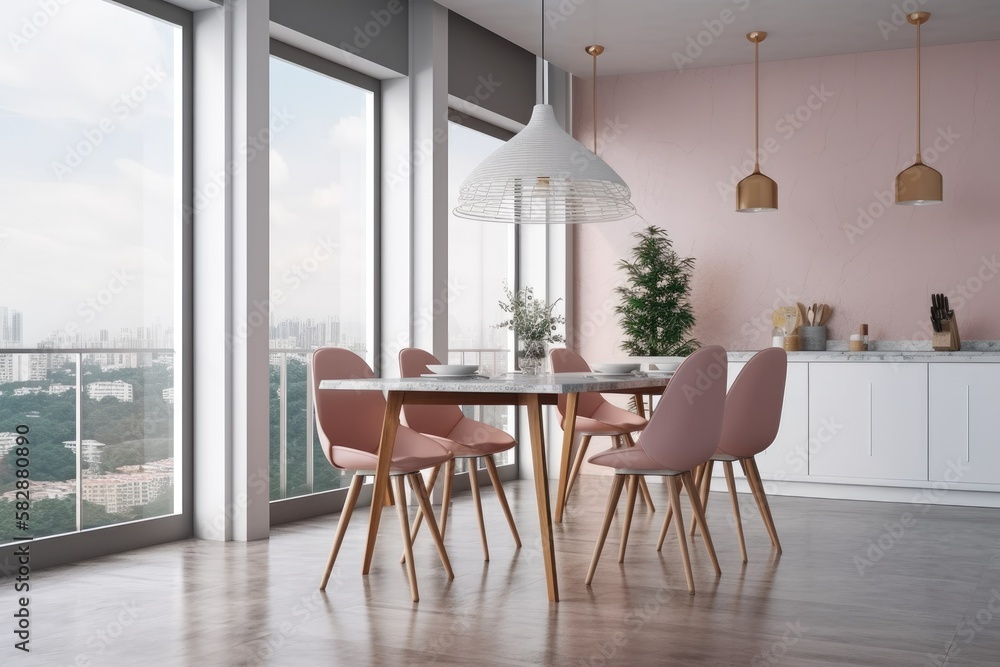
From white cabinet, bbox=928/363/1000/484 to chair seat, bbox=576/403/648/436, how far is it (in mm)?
1789

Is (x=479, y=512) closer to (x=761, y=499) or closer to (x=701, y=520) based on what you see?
→ (x=701, y=520)

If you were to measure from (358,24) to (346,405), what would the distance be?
2389mm

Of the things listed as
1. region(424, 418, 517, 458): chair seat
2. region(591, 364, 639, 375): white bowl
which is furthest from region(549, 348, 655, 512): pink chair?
region(591, 364, 639, 375): white bowl

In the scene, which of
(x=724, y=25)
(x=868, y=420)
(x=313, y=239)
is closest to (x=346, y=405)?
(x=313, y=239)

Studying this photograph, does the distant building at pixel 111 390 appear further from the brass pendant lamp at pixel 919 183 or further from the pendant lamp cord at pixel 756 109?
the brass pendant lamp at pixel 919 183

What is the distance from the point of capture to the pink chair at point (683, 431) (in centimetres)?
348

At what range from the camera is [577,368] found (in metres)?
5.59

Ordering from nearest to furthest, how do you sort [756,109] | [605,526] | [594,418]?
1. [605,526]
2. [594,418]
3. [756,109]

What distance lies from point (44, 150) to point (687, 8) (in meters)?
3.54

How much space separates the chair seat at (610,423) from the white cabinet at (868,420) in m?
1.34

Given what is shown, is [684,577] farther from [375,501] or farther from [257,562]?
[257,562]

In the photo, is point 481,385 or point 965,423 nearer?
point 481,385

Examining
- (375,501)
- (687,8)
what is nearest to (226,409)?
(375,501)

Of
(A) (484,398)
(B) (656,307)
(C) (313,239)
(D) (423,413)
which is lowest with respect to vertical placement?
(D) (423,413)
